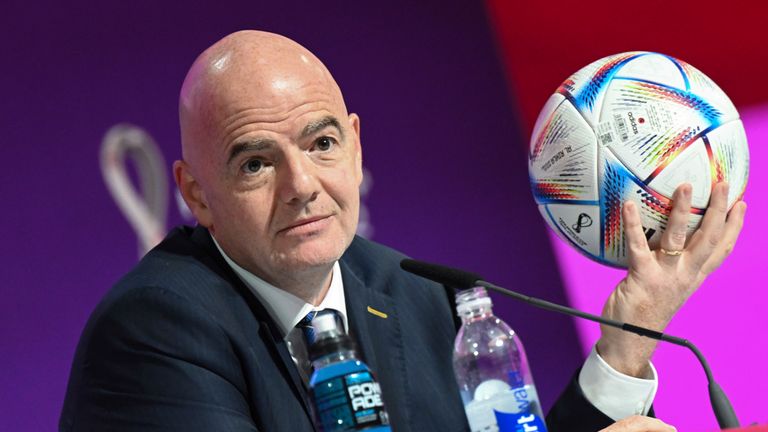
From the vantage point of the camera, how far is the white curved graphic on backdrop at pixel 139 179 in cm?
358

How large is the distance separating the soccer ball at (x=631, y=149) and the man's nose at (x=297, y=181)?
17.2 inches

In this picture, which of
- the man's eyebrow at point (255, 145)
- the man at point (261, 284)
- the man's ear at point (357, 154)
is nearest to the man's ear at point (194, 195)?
the man at point (261, 284)

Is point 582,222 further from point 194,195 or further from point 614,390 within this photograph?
point 194,195

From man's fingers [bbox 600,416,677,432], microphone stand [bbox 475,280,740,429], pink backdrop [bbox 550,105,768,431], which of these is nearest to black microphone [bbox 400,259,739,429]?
microphone stand [bbox 475,280,740,429]

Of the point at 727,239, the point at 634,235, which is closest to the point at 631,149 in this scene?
the point at 634,235

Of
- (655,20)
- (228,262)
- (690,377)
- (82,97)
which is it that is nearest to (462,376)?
(228,262)

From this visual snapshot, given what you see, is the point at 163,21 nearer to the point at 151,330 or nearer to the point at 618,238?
the point at 151,330

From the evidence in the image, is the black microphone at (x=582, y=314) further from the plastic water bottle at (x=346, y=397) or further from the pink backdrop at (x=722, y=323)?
the pink backdrop at (x=722, y=323)

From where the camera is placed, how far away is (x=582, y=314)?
194cm

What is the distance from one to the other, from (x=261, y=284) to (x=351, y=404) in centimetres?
75

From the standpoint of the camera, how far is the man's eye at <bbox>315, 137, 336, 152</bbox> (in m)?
2.37

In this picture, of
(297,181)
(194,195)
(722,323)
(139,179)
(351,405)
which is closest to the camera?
(351,405)

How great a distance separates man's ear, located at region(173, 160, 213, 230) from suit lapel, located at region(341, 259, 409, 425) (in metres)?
0.32

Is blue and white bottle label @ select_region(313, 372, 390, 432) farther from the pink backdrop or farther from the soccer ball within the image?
the pink backdrop
